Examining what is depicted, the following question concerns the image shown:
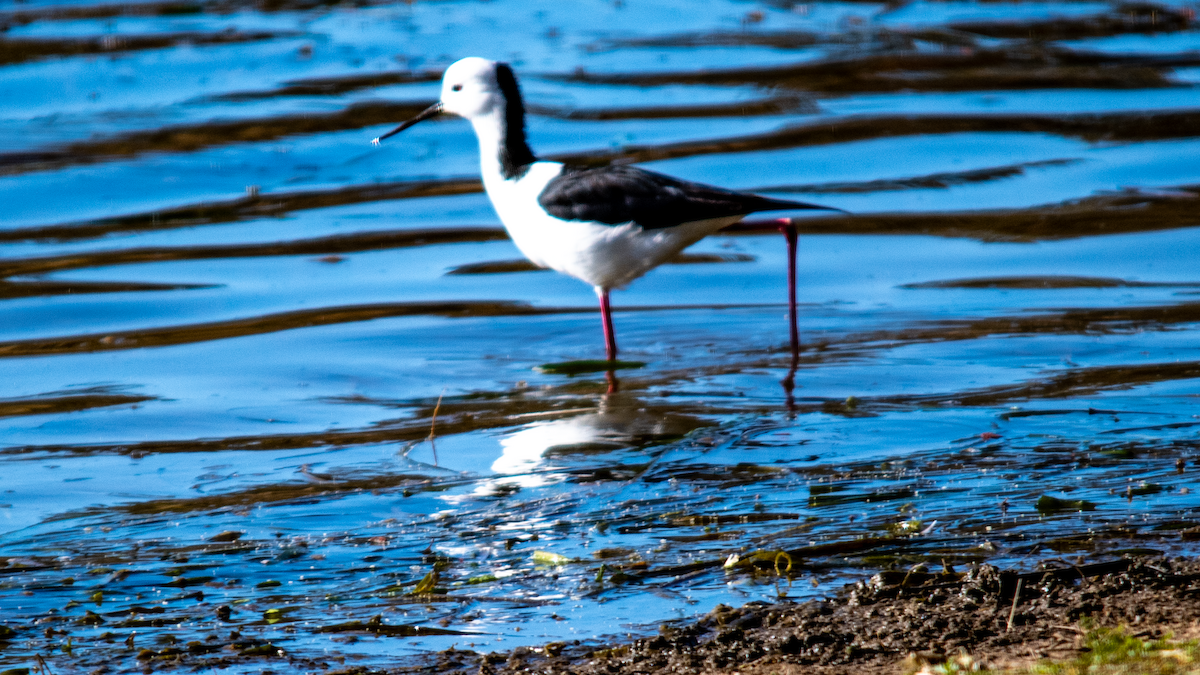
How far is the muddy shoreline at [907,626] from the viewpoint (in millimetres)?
3441

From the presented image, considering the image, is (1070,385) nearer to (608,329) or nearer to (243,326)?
(608,329)

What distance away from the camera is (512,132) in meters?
7.64

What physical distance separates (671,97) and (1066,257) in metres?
6.09

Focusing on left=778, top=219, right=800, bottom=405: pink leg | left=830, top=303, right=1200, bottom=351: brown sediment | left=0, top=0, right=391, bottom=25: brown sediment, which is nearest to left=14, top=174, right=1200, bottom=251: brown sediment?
left=830, top=303, right=1200, bottom=351: brown sediment

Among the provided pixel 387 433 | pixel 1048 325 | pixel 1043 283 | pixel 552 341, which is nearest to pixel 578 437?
pixel 387 433

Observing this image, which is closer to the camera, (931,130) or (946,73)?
(931,130)

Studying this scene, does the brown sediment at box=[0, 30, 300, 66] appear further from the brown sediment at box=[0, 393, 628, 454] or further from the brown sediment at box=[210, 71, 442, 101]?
the brown sediment at box=[0, 393, 628, 454]

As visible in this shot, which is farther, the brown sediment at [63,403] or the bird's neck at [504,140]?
the bird's neck at [504,140]

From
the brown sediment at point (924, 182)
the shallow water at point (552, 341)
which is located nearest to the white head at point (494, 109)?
the shallow water at point (552, 341)

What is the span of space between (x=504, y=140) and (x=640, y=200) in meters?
1.21

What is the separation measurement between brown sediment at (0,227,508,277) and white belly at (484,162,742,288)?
2865 mm

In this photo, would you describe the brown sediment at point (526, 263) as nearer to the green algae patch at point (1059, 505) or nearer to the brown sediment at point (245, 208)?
the brown sediment at point (245, 208)

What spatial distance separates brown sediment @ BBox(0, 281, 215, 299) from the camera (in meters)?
9.13

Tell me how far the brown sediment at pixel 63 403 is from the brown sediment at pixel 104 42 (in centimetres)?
977
